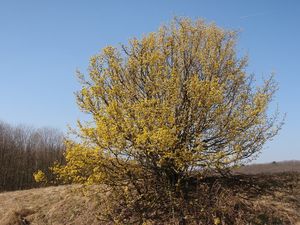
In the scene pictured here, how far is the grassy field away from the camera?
51.8 feet

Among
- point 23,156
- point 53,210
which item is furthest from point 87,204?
point 23,156

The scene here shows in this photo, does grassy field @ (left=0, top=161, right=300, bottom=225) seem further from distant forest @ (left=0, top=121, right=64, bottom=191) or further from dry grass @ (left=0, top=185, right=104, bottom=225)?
distant forest @ (left=0, top=121, right=64, bottom=191)

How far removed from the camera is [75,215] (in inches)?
688

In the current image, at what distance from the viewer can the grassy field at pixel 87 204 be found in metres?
15.8

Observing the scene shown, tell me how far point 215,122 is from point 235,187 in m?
3.18

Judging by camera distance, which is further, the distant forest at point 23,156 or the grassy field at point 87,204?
the distant forest at point 23,156

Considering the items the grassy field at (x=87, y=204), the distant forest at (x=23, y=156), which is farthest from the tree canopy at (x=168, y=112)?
the distant forest at (x=23, y=156)

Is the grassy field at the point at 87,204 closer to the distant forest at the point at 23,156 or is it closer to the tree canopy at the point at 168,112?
the tree canopy at the point at 168,112

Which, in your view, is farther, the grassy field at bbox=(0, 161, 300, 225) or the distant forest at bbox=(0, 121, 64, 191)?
the distant forest at bbox=(0, 121, 64, 191)

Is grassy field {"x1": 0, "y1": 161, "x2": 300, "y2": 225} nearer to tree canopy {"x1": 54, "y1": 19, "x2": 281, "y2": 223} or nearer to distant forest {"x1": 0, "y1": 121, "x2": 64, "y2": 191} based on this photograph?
tree canopy {"x1": 54, "y1": 19, "x2": 281, "y2": 223}

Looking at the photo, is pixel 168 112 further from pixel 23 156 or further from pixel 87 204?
pixel 23 156

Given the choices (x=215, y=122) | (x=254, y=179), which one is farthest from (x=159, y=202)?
(x=254, y=179)

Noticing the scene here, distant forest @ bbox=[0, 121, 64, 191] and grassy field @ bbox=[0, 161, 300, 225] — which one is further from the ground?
distant forest @ bbox=[0, 121, 64, 191]

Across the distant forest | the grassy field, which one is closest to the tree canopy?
the grassy field
